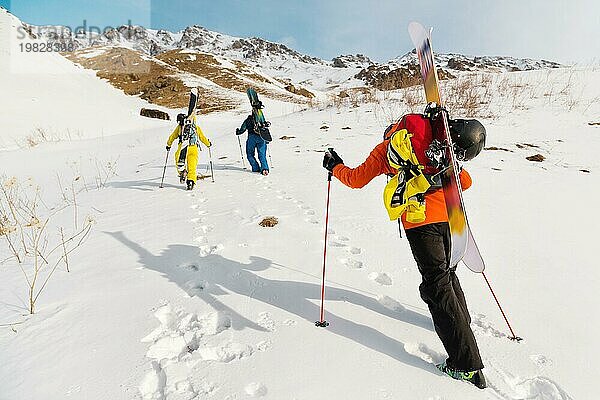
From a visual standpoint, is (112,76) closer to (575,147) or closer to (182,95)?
(182,95)

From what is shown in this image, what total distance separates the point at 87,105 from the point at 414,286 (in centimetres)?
2303

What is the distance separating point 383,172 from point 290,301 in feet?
4.29

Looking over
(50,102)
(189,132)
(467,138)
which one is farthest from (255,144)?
(50,102)

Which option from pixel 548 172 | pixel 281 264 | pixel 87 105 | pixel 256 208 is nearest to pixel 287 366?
pixel 281 264

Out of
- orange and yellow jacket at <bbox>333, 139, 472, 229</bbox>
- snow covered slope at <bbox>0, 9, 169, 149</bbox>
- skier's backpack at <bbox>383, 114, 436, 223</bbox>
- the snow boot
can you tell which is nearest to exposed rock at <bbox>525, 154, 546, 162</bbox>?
orange and yellow jacket at <bbox>333, 139, 472, 229</bbox>

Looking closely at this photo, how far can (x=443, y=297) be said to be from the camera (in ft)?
7.25

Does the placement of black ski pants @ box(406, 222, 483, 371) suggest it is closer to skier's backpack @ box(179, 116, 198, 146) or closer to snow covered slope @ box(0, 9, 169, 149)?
skier's backpack @ box(179, 116, 198, 146)

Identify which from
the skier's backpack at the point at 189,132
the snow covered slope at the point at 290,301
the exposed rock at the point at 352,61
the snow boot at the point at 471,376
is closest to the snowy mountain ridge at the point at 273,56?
the exposed rock at the point at 352,61

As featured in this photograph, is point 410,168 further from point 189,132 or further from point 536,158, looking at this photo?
point 536,158

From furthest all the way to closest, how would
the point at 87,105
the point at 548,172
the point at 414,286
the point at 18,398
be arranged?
1. the point at 87,105
2. the point at 548,172
3. the point at 414,286
4. the point at 18,398

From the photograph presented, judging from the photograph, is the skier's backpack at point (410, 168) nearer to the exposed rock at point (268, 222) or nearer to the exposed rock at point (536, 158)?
the exposed rock at point (268, 222)

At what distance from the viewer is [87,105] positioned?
20938 mm

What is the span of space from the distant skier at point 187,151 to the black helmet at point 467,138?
512 centimetres

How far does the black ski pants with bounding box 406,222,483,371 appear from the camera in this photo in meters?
2.12
